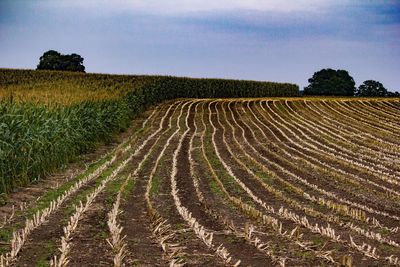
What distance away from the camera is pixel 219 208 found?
11711 mm

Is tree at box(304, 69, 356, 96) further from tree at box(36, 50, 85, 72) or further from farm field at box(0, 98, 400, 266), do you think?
farm field at box(0, 98, 400, 266)

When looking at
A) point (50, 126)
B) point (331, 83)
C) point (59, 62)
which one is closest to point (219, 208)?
point (50, 126)

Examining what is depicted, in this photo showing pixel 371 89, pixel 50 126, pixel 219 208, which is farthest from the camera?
pixel 371 89

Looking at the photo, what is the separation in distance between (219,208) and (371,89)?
278 ft

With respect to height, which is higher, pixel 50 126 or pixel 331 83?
pixel 331 83

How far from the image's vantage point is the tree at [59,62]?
82.4 metres

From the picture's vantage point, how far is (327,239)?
9.27 m

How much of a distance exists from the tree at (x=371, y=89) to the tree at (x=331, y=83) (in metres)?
1.34

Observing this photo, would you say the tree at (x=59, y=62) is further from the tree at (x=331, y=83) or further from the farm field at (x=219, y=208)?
the farm field at (x=219, y=208)

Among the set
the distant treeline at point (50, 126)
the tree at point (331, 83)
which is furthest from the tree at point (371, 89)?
the distant treeline at point (50, 126)

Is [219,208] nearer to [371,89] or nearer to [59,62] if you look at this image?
[59,62]

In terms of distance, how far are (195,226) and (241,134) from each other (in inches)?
754

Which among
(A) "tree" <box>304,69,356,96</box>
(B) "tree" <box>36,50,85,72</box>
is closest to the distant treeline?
(B) "tree" <box>36,50,85,72</box>

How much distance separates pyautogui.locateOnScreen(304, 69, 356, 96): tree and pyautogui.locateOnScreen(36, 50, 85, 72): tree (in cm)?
3376
